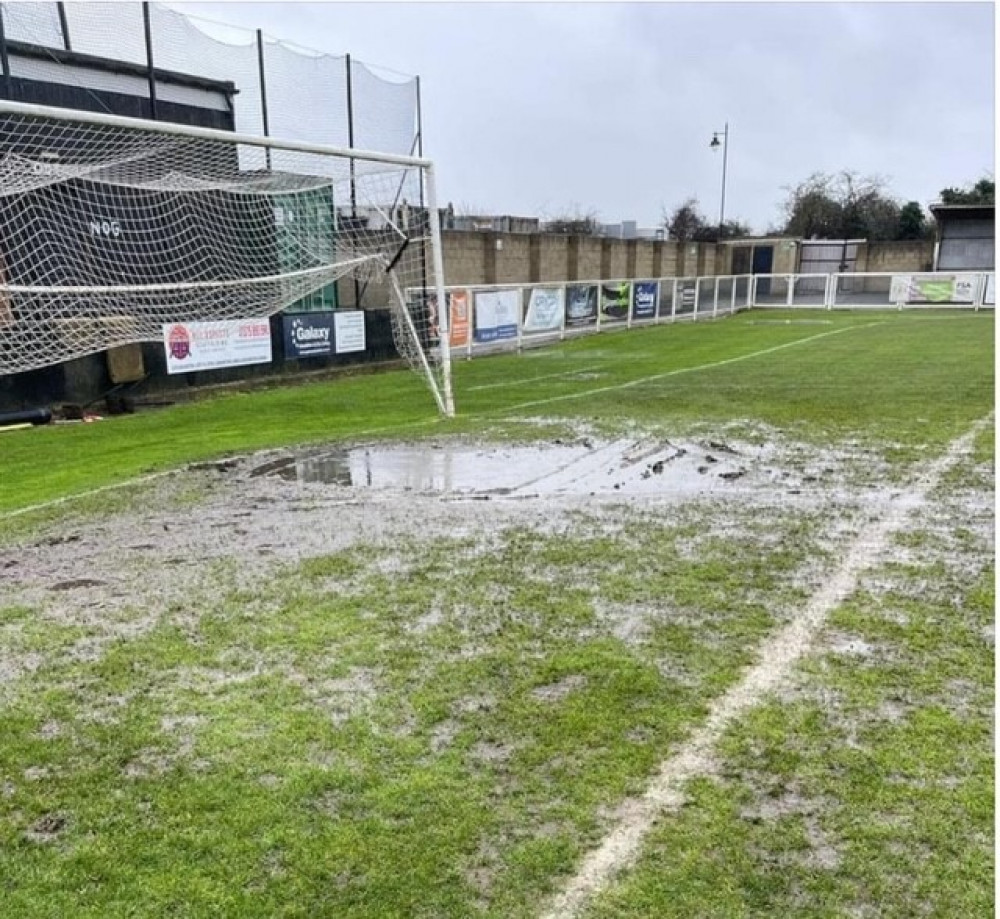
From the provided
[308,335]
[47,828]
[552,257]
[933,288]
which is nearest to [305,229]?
[308,335]

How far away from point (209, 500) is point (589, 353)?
44.3ft

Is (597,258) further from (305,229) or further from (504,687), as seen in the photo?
(504,687)

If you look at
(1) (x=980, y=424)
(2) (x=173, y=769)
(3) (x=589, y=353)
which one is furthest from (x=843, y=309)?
(2) (x=173, y=769)

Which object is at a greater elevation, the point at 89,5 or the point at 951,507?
the point at 89,5

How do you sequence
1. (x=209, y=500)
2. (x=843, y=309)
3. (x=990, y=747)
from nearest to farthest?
(x=990, y=747) < (x=209, y=500) < (x=843, y=309)

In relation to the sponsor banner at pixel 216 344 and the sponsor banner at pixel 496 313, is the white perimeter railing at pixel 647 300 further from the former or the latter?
the sponsor banner at pixel 216 344

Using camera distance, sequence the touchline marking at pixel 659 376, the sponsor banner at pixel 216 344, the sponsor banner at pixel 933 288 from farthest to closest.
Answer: the sponsor banner at pixel 933 288
the sponsor banner at pixel 216 344
the touchline marking at pixel 659 376

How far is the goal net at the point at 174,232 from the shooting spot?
31.8ft

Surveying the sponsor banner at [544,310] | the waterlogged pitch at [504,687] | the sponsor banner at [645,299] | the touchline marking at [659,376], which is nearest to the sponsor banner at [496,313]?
the sponsor banner at [544,310]

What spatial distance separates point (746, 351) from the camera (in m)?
18.6

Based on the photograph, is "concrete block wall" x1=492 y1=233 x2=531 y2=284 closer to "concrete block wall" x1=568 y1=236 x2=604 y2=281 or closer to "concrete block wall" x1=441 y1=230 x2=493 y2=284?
"concrete block wall" x1=441 y1=230 x2=493 y2=284

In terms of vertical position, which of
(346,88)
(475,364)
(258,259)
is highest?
(346,88)

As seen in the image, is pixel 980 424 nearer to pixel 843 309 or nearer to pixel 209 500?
pixel 209 500

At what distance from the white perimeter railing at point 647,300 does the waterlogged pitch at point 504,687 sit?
477 inches
